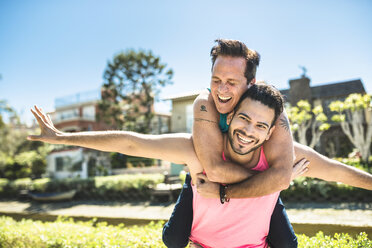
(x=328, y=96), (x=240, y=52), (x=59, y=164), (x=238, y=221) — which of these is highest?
(x=328, y=96)

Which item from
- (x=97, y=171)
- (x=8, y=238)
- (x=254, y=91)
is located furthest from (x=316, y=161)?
(x=97, y=171)

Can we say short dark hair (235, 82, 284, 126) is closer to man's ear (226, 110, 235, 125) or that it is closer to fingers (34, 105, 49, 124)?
man's ear (226, 110, 235, 125)

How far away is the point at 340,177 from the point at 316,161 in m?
0.35

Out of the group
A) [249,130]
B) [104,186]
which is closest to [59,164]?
[104,186]

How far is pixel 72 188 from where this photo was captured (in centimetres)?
1828

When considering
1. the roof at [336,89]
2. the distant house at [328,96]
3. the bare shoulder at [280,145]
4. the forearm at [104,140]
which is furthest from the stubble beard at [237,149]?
the roof at [336,89]

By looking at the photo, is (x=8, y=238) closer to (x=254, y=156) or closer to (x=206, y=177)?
(x=206, y=177)

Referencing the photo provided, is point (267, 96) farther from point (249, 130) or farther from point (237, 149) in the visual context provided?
point (237, 149)

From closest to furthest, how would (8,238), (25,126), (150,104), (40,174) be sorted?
(8,238) < (40,174) < (150,104) < (25,126)

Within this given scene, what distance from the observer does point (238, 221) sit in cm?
253

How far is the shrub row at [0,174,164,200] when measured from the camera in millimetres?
15070

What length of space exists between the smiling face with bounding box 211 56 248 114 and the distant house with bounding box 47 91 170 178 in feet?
67.9

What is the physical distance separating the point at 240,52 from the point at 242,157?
1003mm

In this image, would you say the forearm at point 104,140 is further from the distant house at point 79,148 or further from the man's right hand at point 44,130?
the distant house at point 79,148
